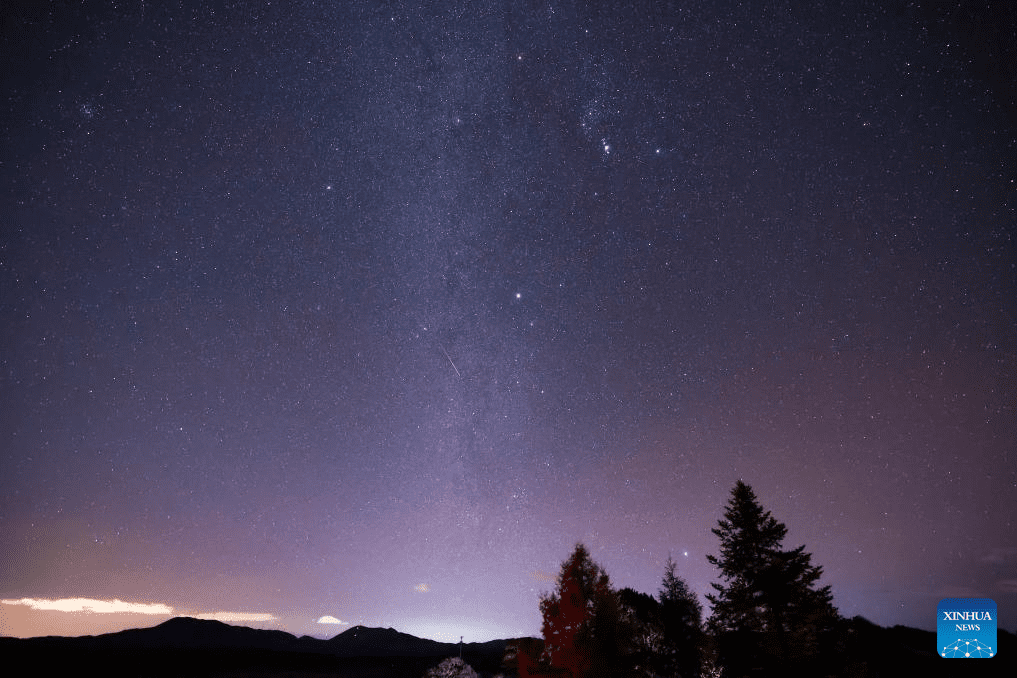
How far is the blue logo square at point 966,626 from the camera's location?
7.82m

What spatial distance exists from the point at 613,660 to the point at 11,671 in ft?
325

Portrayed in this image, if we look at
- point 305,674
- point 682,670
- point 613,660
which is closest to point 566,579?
point 613,660

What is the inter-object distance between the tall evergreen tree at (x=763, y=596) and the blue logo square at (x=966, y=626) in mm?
17394

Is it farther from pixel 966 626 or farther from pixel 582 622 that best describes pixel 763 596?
pixel 966 626

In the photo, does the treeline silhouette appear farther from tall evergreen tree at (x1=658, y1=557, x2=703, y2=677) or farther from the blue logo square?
the blue logo square

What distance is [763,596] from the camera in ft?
76.6

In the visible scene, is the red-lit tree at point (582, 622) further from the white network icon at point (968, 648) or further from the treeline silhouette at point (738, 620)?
the white network icon at point (968, 648)

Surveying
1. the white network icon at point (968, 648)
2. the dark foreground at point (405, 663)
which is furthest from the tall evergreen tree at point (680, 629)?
the white network icon at point (968, 648)

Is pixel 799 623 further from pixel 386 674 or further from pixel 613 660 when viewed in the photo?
pixel 386 674

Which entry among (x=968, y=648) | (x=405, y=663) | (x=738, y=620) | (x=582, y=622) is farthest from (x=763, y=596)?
(x=405, y=663)

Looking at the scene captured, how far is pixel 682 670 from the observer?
121 feet

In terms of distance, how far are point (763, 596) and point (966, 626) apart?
17.6m

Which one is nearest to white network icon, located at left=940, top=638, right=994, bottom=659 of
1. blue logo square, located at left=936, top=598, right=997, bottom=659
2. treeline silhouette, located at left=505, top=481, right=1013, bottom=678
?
blue logo square, located at left=936, top=598, right=997, bottom=659

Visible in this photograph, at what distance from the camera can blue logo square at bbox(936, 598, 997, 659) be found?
782 centimetres
